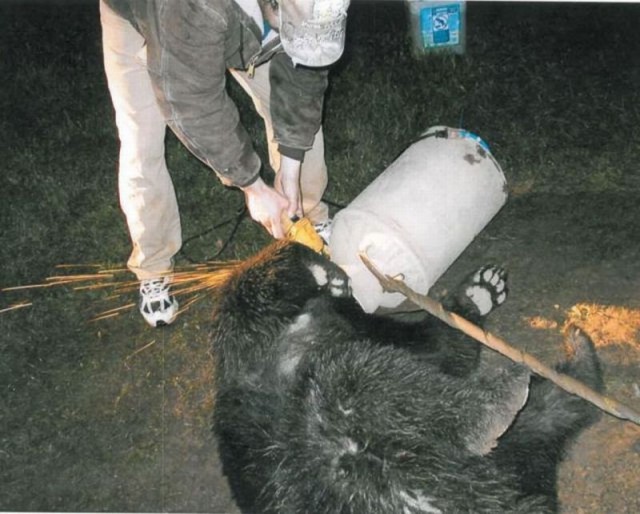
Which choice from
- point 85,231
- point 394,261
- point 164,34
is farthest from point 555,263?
point 85,231

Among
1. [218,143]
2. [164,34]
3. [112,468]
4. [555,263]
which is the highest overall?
[164,34]

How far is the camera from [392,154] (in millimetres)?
5098

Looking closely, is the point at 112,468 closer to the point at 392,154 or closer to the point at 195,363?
the point at 195,363

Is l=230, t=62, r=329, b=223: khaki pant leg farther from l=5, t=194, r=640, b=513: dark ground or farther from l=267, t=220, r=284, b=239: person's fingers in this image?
l=5, t=194, r=640, b=513: dark ground

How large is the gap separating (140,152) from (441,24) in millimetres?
2675

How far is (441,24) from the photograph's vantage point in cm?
549

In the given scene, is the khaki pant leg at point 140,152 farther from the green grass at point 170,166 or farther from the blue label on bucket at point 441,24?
the blue label on bucket at point 441,24

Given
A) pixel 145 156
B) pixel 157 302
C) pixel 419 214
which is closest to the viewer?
pixel 419 214

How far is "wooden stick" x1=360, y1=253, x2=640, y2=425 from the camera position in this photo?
3.21 meters

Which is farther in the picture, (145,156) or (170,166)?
(170,166)

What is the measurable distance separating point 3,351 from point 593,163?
3.71m

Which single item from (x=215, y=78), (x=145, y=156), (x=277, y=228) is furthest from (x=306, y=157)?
(x=215, y=78)

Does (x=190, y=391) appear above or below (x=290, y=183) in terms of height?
below

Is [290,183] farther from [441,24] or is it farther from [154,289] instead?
[441,24]
